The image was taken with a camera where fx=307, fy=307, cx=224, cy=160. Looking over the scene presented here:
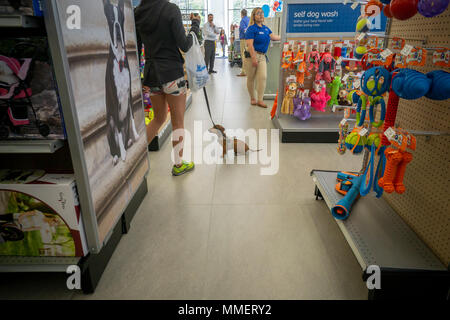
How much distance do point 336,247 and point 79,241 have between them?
5.29 feet

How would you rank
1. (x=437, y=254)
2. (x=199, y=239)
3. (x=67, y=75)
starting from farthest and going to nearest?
1. (x=199, y=239)
2. (x=437, y=254)
3. (x=67, y=75)

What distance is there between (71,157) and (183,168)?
1609 mm

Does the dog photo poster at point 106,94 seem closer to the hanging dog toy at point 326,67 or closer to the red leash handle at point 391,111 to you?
the red leash handle at point 391,111

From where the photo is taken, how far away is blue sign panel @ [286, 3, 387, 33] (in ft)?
12.6

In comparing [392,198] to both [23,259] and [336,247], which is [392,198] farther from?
[23,259]

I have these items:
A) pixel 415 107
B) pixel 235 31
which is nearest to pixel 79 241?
pixel 415 107

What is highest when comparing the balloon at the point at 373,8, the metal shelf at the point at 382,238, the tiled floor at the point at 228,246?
the balloon at the point at 373,8

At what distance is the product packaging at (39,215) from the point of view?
154 cm

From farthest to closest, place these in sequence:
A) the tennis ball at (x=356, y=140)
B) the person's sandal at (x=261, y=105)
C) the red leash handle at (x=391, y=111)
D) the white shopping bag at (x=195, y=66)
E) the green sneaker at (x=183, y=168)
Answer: the person's sandal at (x=261, y=105) < the green sneaker at (x=183, y=168) < the white shopping bag at (x=195, y=66) < the tennis ball at (x=356, y=140) < the red leash handle at (x=391, y=111)

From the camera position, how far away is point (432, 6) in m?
1.26

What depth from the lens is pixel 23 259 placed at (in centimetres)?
167

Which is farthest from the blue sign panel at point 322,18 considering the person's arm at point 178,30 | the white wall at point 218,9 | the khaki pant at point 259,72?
the white wall at point 218,9

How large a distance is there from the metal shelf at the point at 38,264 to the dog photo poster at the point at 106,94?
0.24 meters

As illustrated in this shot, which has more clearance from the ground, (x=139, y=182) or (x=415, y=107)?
(x=415, y=107)
